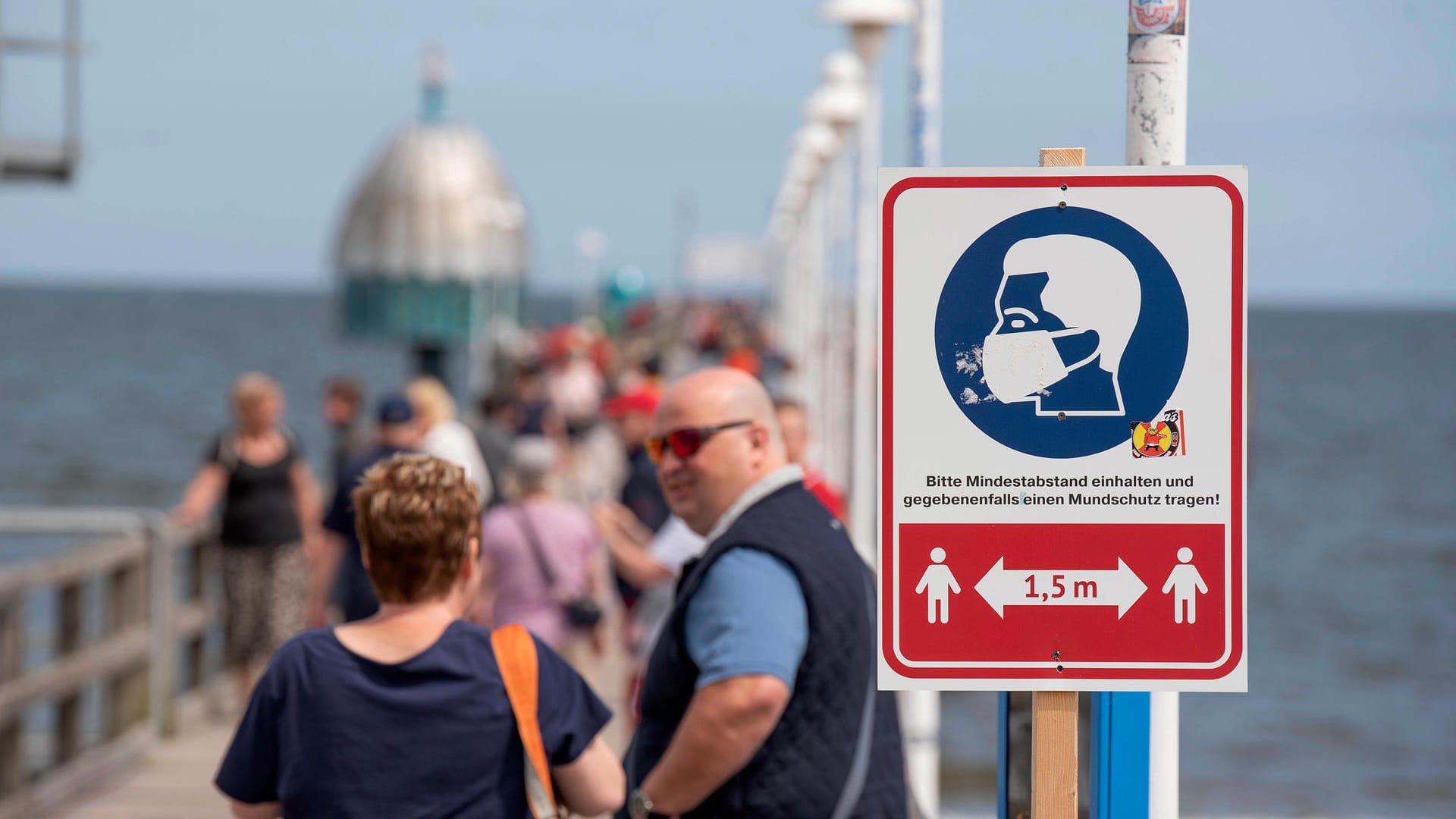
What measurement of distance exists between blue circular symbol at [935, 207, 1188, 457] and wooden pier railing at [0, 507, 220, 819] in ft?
17.8

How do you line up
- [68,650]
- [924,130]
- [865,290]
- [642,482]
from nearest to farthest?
[924,130]
[68,650]
[642,482]
[865,290]

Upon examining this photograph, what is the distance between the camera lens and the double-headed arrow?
8.21ft

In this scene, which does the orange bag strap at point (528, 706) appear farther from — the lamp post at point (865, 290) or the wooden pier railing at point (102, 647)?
the lamp post at point (865, 290)

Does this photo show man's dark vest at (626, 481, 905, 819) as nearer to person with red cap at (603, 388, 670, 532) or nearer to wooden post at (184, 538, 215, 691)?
person with red cap at (603, 388, 670, 532)

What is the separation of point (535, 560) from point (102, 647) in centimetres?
231

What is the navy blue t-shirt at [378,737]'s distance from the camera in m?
3.09

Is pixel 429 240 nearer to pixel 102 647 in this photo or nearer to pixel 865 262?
pixel 865 262

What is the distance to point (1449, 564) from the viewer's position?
122 ft

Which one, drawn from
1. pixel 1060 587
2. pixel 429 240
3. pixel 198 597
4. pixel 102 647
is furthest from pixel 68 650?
pixel 429 240

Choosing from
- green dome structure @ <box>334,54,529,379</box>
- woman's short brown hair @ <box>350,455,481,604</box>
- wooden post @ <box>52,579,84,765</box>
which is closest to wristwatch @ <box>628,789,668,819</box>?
woman's short brown hair @ <box>350,455,481,604</box>

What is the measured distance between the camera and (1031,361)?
8.23 ft

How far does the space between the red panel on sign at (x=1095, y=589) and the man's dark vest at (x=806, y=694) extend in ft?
2.79

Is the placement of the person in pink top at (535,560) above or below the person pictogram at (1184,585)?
below

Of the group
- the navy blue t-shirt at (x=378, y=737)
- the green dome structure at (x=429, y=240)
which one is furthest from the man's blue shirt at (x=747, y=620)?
the green dome structure at (x=429, y=240)
